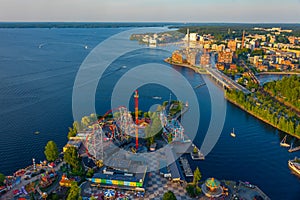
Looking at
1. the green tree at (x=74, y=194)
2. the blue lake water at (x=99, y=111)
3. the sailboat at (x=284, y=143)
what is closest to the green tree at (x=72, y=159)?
the green tree at (x=74, y=194)

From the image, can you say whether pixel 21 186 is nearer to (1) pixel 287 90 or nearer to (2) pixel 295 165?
(2) pixel 295 165

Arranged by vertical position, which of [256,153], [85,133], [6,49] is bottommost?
[256,153]

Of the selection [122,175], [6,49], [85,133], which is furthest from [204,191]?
[6,49]

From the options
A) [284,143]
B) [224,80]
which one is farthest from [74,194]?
[224,80]

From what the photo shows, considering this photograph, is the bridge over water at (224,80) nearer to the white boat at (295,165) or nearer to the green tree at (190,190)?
the white boat at (295,165)

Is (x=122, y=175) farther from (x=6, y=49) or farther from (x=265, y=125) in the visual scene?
(x=6, y=49)

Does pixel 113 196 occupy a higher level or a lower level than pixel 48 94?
lower
